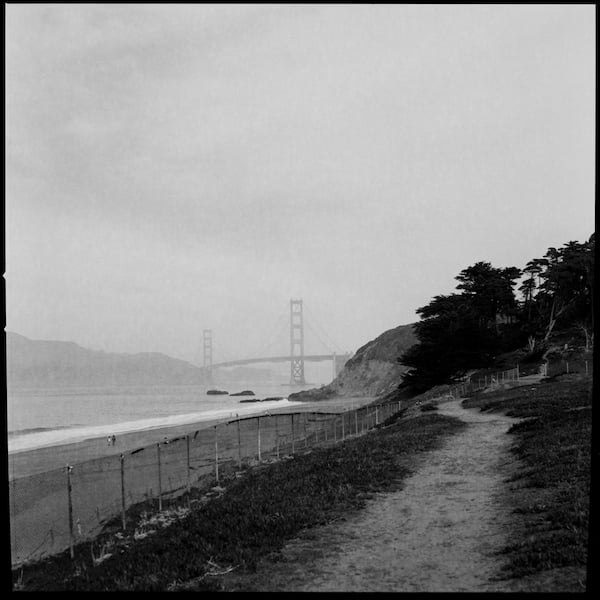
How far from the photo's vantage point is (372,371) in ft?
364

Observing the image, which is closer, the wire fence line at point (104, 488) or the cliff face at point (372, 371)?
the wire fence line at point (104, 488)

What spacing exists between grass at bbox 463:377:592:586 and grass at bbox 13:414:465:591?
9.94 feet

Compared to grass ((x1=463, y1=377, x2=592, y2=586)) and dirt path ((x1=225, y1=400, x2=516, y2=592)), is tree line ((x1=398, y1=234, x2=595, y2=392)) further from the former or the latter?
dirt path ((x1=225, y1=400, x2=516, y2=592))

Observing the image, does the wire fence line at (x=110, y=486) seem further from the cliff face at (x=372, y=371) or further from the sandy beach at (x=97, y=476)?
the cliff face at (x=372, y=371)

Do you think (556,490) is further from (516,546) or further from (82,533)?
(82,533)

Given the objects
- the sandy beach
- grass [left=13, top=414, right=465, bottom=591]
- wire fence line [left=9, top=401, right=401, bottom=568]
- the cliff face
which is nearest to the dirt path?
grass [left=13, top=414, right=465, bottom=591]

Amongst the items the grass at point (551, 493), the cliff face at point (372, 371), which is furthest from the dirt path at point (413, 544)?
the cliff face at point (372, 371)

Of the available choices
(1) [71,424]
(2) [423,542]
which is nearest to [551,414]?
(2) [423,542]

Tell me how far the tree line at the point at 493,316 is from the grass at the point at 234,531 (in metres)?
38.5

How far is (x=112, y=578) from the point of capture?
8.46 meters

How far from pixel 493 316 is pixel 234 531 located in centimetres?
6109

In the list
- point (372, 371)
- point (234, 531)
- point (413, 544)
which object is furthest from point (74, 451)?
point (372, 371)

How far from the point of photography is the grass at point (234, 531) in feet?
26.8

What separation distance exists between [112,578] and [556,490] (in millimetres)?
7602
